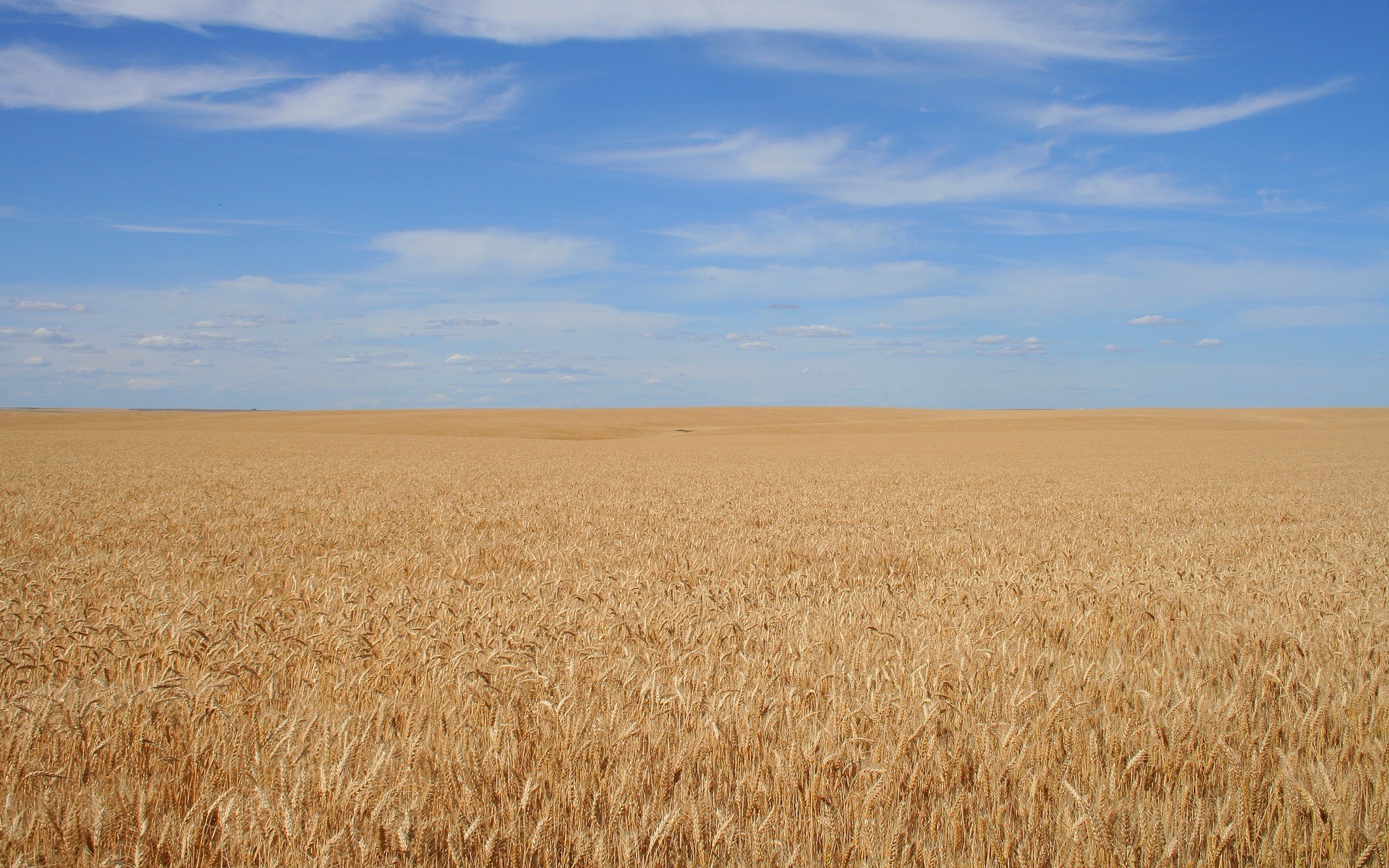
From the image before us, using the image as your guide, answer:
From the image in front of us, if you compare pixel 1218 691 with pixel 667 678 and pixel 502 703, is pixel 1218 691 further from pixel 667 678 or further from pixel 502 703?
pixel 502 703

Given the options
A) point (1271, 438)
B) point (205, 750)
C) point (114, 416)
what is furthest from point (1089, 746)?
point (114, 416)

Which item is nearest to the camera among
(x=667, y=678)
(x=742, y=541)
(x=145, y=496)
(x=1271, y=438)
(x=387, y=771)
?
(x=387, y=771)

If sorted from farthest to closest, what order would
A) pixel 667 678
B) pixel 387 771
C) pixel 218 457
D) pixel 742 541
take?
1. pixel 218 457
2. pixel 742 541
3. pixel 667 678
4. pixel 387 771

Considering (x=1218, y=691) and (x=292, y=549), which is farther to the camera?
(x=292, y=549)

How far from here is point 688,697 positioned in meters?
3.51

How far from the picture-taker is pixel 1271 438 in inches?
1884

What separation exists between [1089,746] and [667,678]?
1.92m

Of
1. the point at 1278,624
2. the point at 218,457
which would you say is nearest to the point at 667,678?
the point at 1278,624

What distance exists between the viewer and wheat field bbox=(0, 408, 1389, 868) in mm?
2443

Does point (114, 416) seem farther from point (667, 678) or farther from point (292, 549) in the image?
point (667, 678)

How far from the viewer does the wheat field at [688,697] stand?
2.44 m

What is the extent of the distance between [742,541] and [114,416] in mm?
101283

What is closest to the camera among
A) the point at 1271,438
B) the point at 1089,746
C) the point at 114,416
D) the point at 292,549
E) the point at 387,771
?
the point at 387,771

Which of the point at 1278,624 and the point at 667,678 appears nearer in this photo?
the point at 667,678
